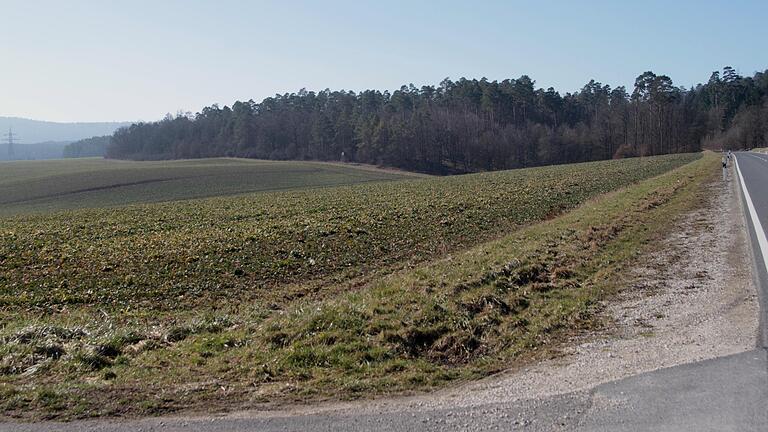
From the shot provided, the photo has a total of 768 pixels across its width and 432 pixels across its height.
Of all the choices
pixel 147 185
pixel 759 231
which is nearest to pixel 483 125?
pixel 147 185

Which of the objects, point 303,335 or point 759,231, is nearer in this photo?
point 303,335

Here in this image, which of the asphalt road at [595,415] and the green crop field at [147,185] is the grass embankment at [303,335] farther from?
the green crop field at [147,185]

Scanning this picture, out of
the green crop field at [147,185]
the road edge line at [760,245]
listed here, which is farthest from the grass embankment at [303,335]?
the green crop field at [147,185]

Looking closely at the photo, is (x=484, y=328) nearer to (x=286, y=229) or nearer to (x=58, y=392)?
(x=58, y=392)

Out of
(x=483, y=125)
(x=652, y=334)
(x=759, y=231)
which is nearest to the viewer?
(x=652, y=334)

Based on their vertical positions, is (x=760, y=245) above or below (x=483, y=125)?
below

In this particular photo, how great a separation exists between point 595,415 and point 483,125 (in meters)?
114

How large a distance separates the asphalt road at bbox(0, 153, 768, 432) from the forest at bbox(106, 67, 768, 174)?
9505 cm

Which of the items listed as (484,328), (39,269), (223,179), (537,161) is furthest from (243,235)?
(537,161)

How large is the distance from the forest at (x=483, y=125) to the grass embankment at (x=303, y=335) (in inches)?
3492

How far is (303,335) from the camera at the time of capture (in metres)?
8.37

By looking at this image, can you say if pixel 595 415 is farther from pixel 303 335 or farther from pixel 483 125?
pixel 483 125

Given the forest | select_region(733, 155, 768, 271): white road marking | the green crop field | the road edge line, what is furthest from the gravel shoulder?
the forest

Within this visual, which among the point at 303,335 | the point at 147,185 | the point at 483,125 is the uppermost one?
the point at 483,125
